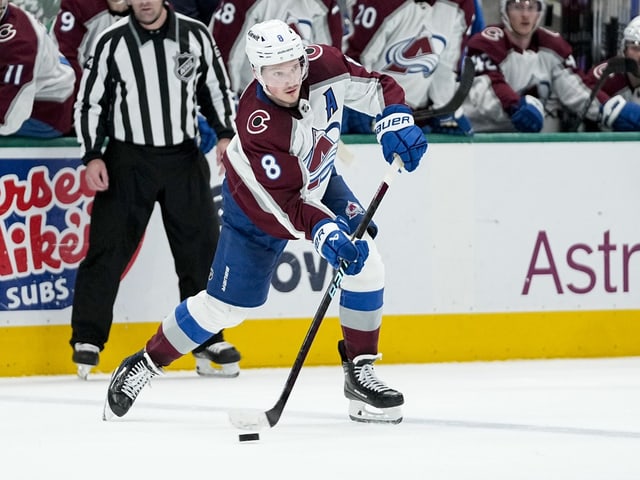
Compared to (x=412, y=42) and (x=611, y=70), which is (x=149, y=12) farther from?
(x=611, y=70)

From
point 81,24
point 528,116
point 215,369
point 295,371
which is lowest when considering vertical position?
point 215,369

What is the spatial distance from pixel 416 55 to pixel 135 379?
6.87 ft

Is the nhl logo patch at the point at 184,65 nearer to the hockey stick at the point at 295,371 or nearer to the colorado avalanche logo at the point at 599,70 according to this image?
the hockey stick at the point at 295,371

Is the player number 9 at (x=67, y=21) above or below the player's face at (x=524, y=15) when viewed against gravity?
above

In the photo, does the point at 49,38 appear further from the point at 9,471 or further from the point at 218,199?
the point at 9,471

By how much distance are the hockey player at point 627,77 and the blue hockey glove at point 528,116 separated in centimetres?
44

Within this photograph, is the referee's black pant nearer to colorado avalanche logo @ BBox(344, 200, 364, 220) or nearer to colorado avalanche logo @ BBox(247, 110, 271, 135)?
colorado avalanche logo @ BBox(344, 200, 364, 220)

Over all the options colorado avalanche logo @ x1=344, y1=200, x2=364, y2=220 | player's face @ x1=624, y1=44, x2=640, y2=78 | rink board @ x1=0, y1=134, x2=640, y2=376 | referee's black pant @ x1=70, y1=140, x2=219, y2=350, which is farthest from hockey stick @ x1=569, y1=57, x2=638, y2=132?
colorado avalanche logo @ x1=344, y1=200, x2=364, y2=220

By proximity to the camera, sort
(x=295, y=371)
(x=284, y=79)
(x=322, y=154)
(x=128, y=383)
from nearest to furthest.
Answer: (x=284, y=79), (x=295, y=371), (x=322, y=154), (x=128, y=383)

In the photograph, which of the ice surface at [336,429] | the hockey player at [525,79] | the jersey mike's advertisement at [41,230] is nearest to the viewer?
the ice surface at [336,429]

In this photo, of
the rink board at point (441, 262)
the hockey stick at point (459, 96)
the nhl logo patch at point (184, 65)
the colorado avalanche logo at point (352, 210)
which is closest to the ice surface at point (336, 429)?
the rink board at point (441, 262)

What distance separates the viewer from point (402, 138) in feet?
12.0

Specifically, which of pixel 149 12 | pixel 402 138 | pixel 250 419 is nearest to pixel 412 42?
pixel 149 12

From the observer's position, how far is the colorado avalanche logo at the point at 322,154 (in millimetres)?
3710
